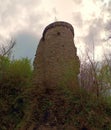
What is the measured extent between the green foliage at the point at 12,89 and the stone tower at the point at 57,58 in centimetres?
40

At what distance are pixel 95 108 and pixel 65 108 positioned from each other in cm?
88

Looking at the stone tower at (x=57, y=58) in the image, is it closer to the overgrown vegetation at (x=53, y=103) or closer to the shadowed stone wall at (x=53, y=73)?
the shadowed stone wall at (x=53, y=73)

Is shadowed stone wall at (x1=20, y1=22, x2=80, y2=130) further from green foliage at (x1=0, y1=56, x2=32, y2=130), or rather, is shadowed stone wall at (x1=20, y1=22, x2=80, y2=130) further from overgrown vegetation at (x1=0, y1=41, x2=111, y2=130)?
green foliage at (x1=0, y1=56, x2=32, y2=130)

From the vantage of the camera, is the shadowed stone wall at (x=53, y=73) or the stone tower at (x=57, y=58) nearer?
the shadowed stone wall at (x=53, y=73)

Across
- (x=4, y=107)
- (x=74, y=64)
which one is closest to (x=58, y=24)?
(x=74, y=64)

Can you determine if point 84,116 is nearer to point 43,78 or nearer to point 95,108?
point 95,108

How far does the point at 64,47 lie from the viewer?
32.7 ft

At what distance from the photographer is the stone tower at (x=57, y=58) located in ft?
30.7

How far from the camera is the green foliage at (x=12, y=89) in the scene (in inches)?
364

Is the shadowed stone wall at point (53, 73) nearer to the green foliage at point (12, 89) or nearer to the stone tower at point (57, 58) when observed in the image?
the stone tower at point (57, 58)

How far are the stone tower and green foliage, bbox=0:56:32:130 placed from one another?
1.32 feet

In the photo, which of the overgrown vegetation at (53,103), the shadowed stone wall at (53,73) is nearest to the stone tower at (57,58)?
the shadowed stone wall at (53,73)

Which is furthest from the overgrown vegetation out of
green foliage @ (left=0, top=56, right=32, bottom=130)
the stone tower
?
the stone tower

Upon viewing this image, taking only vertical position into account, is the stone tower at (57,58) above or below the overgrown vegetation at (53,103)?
above
